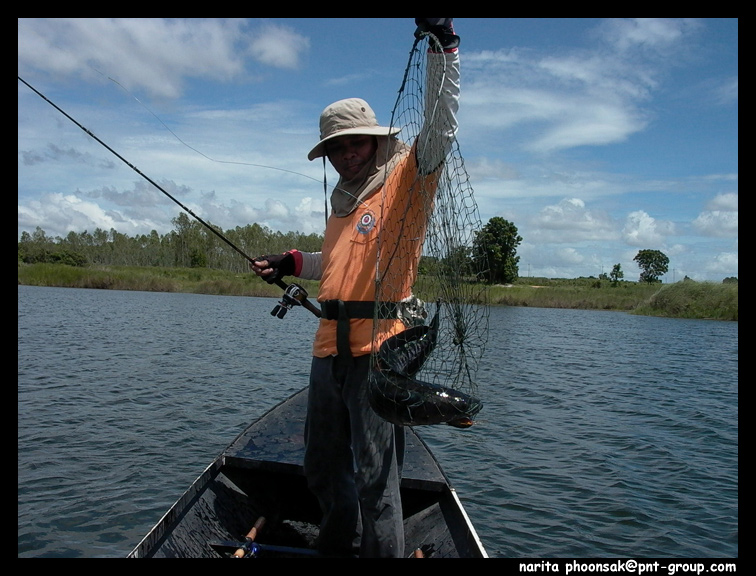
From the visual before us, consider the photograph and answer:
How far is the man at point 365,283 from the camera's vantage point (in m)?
3.24

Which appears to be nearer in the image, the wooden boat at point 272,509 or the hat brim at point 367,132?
the hat brim at point 367,132

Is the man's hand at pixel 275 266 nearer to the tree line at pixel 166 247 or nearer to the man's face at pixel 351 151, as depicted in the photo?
the man's face at pixel 351 151

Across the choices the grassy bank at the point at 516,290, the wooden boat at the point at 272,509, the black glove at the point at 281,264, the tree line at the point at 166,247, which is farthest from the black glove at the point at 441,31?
the tree line at the point at 166,247

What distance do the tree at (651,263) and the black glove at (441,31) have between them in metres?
104

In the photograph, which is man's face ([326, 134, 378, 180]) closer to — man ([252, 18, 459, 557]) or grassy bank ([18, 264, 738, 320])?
man ([252, 18, 459, 557])

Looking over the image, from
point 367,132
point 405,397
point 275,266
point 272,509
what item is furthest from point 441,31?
point 272,509

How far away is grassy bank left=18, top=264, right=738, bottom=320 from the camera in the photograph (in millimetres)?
46972

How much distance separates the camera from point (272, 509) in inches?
203

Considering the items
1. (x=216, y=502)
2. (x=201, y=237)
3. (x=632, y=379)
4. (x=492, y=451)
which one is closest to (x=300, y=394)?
(x=216, y=502)

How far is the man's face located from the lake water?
188 inches

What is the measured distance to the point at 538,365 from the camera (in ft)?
65.7

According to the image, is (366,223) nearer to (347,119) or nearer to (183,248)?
(347,119)

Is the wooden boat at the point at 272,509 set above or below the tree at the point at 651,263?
below
